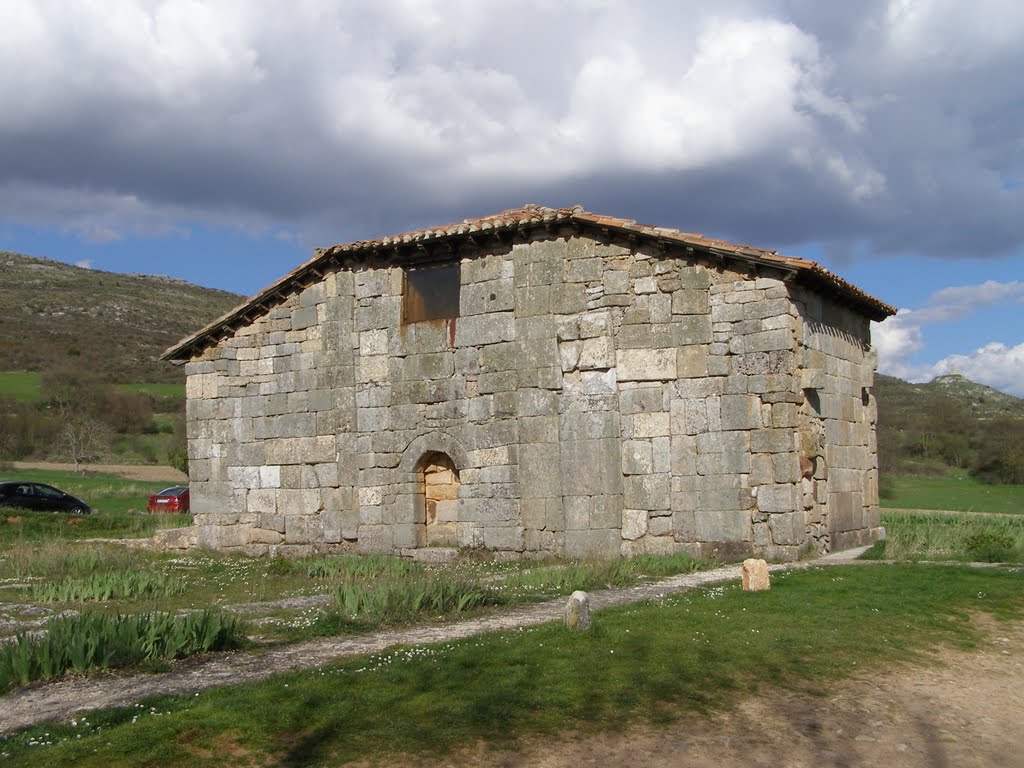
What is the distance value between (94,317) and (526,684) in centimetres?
7195

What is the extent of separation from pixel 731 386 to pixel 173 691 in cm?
1030

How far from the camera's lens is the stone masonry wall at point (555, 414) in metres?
15.3

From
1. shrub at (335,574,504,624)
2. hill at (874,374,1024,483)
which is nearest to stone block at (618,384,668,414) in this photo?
shrub at (335,574,504,624)

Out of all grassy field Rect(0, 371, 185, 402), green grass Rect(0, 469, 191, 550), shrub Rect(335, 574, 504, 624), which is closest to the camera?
shrub Rect(335, 574, 504, 624)

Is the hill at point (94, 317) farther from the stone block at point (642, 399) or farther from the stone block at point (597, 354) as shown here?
the stone block at point (642, 399)

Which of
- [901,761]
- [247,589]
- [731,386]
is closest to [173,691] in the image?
[901,761]

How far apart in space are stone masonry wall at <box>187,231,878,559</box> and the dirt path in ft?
82.5

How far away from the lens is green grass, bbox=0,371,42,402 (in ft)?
173

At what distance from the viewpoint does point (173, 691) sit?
7.21 metres

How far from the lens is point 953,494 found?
1505 inches

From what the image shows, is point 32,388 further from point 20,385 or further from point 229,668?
point 229,668

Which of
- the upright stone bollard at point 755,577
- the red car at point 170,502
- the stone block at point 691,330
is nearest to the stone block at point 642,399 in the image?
the stone block at point 691,330

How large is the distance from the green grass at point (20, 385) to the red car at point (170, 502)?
27074 millimetres

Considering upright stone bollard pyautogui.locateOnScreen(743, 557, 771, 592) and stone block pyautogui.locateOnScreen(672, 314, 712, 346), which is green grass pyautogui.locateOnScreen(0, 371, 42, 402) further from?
upright stone bollard pyautogui.locateOnScreen(743, 557, 771, 592)
